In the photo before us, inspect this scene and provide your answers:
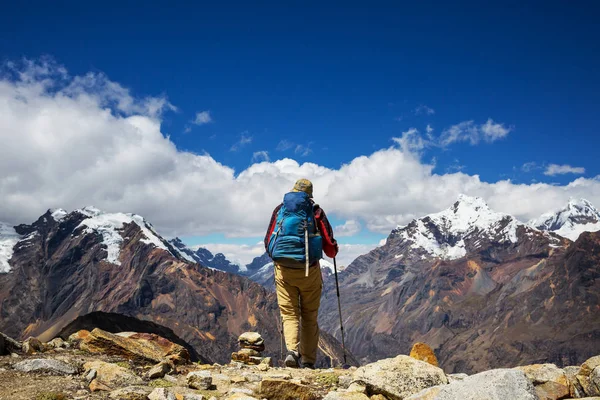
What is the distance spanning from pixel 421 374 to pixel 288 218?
4.79m

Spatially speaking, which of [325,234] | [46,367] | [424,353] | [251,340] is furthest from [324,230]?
[46,367]

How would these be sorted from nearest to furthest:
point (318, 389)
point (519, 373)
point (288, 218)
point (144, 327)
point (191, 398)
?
point (519, 373)
point (191, 398)
point (318, 389)
point (288, 218)
point (144, 327)

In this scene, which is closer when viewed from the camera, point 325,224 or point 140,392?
point 140,392

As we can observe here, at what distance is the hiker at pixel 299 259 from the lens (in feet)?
34.0

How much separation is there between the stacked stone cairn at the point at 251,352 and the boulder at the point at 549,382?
22.5 ft

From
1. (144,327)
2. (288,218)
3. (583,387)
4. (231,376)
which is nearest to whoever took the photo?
(583,387)

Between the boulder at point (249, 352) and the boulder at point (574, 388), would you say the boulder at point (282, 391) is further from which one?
the boulder at point (249, 352)

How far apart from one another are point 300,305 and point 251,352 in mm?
2903

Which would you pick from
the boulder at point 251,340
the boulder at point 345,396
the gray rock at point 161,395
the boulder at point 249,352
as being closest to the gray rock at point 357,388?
the boulder at point 345,396

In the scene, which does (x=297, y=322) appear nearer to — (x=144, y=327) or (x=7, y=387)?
(x=7, y=387)

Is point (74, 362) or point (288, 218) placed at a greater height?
point (288, 218)

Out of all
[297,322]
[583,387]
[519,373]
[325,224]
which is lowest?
[583,387]

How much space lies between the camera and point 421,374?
7000 mm

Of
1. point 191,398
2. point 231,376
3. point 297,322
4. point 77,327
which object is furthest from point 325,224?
point 77,327
